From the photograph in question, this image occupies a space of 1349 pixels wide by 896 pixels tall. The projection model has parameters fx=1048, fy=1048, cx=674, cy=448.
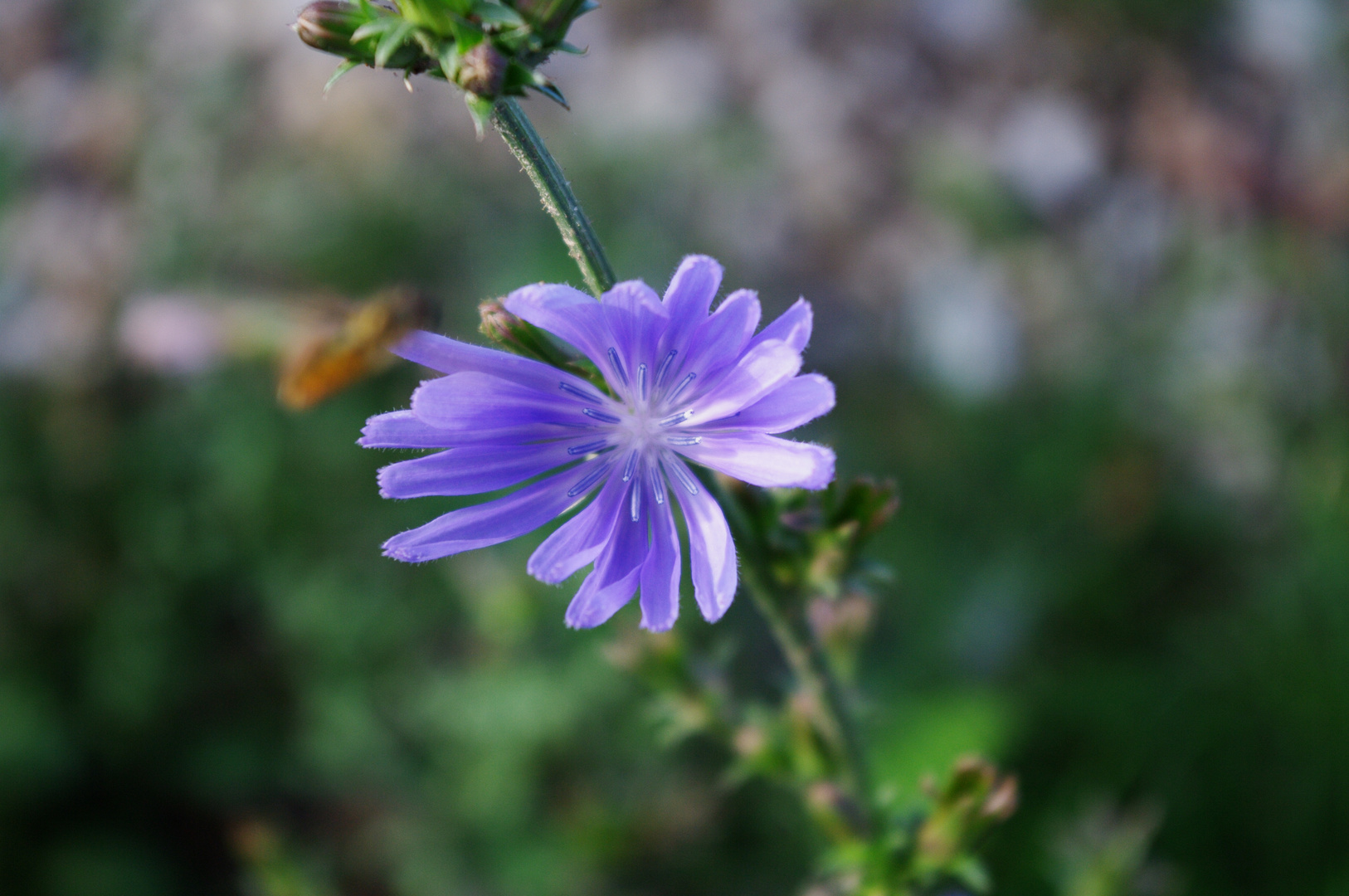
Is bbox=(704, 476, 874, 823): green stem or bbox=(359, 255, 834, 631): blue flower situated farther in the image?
bbox=(704, 476, 874, 823): green stem

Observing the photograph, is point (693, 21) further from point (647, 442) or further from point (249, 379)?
point (647, 442)

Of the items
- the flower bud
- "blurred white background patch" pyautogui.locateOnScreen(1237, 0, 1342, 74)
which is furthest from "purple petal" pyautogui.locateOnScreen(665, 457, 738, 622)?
"blurred white background patch" pyautogui.locateOnScreen(1237, 0, 1342, 74)

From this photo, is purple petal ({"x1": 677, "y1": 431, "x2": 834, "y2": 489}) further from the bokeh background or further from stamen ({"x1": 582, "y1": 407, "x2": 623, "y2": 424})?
the bokeh background

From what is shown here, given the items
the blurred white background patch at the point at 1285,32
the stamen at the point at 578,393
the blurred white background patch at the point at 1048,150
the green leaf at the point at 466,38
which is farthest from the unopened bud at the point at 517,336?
the blurred white background patch at the point at 1285,32

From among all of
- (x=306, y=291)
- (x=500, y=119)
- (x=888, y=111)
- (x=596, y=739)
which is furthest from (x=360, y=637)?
(x=888, y=111)

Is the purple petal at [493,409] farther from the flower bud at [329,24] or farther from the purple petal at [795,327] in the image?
the flower bud at [329,24]

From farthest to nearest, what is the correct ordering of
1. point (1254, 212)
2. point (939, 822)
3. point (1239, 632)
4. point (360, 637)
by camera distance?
point (1254, 212), point (360, 637), point (1239, 632), point (939, 822)

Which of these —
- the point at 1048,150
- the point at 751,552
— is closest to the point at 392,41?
the point at 751,552
